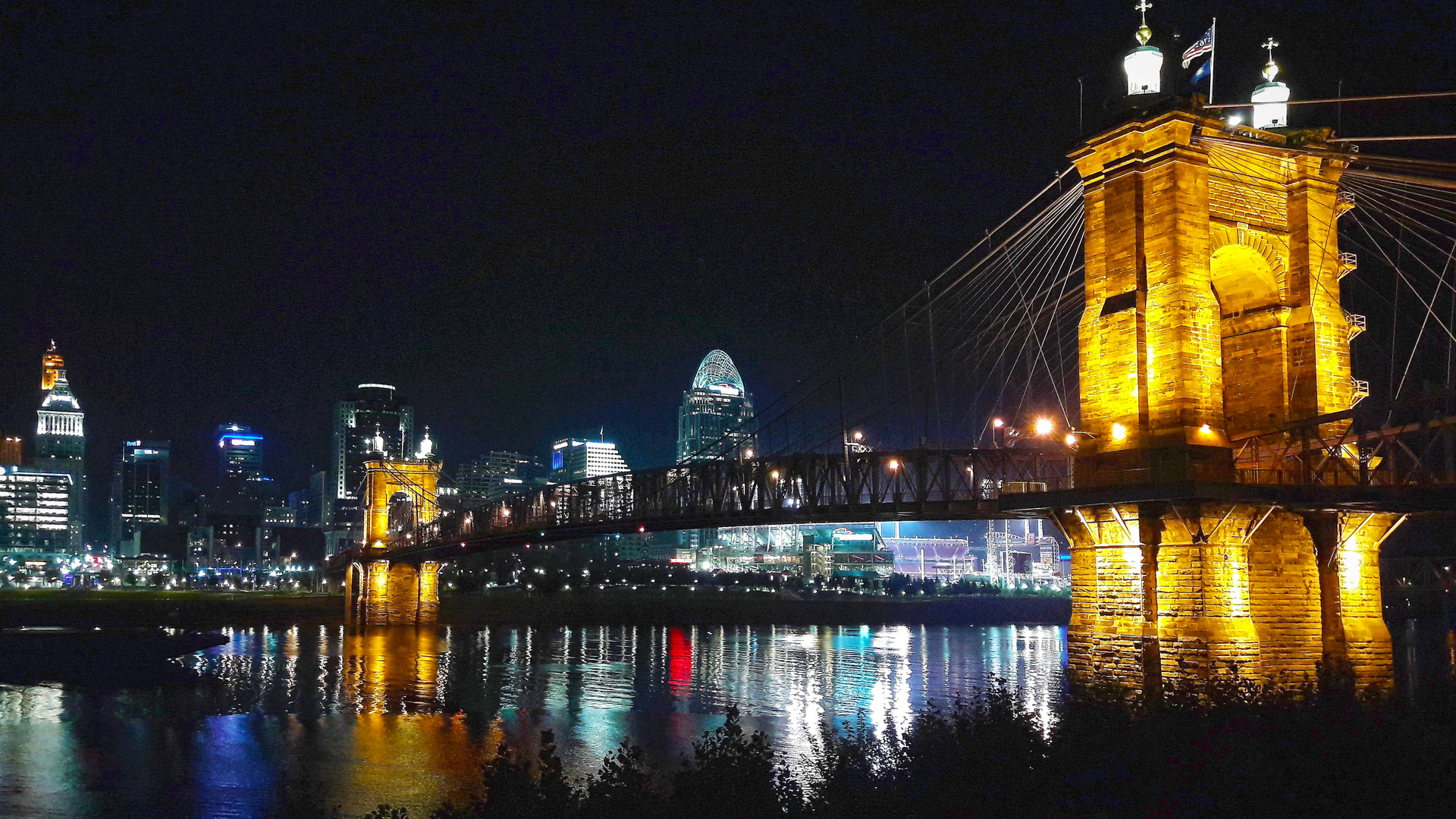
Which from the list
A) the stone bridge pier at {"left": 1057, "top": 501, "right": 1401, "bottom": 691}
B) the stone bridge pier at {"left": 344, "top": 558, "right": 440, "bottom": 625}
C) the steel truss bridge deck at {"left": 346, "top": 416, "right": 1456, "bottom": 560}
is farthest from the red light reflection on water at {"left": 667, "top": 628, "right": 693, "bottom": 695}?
the stone bridge pier at {"left": 1057, "top": 501, "right": 1401, "bottom": 691}

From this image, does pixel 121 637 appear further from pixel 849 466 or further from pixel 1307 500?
pixel 1307 500

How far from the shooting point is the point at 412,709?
4334 cm

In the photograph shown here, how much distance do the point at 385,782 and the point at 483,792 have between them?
373 cm

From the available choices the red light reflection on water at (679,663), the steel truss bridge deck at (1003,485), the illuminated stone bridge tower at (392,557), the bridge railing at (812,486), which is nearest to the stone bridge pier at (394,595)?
the illuminated stone bridge tower at (392,557)

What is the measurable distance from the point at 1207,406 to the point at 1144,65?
8408mm

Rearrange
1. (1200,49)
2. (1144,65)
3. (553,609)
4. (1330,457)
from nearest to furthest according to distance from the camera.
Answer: (1330,457) < (1144,65) < (1200,49) < (553,609)

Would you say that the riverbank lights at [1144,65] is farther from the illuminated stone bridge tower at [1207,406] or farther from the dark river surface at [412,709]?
the dark river surface at [412,709]

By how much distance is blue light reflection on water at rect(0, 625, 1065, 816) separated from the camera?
27.7 metres

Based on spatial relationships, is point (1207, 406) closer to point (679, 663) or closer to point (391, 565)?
point (679, 663)

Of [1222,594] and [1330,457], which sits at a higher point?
[1330,457]

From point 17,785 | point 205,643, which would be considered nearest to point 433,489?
point 205,643

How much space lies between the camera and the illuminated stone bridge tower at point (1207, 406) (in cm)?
2730

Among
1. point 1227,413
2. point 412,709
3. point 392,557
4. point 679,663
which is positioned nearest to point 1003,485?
point 1227,413

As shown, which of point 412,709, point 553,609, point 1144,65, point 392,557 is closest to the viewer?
point 1144,65
